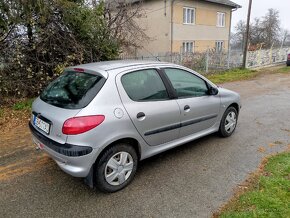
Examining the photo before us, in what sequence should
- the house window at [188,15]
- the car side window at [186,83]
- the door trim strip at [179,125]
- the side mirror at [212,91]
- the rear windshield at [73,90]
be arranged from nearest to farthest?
the rear windshield at [73,90]
the door trim strip at [179,125]
the car side window at [186,83]
the side mirror at [212,91]
the house window at [188,15]

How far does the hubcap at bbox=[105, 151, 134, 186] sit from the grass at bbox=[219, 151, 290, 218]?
3.98 feet

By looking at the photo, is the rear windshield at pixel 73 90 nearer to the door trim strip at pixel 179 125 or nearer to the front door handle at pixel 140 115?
the front door handle at pixel 140 115

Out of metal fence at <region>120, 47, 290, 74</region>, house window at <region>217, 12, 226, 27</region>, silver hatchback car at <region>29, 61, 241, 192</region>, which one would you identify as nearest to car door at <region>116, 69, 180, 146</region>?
silver hatchback car at <region>29, 61, 241, 192</region>

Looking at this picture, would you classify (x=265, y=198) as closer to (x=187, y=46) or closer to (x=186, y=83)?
(x=186, y=83)

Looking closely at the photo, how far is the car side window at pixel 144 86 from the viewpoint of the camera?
321 cm

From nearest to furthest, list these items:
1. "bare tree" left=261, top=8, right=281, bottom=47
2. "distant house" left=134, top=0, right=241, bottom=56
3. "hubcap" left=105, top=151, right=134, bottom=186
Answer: "hubcap" left=105, top=151, right=134, bottom=186
"distant house" left=134, top=0, right=241, bottom=56
"bare tree" left=261, top=8, right=281, bottom=47

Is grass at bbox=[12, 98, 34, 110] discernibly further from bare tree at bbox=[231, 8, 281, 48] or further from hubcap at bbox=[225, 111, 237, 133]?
bare tree at bbox=[231, 8, 281, 48]

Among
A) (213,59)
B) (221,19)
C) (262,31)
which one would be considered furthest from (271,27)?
(213,59)

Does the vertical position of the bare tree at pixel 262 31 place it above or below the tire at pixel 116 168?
above

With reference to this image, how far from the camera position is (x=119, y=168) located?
123 inches

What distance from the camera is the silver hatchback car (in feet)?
9.19

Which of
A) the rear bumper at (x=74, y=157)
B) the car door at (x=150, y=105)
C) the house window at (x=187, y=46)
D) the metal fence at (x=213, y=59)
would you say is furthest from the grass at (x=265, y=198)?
the house window at (x=187, y=46)

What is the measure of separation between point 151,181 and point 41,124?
5.28ft

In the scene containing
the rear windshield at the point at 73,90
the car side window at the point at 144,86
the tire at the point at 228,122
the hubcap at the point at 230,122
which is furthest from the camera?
the hubcap at the point at 230,122
